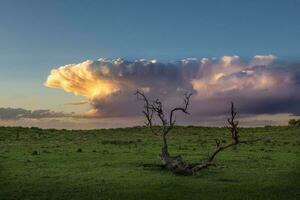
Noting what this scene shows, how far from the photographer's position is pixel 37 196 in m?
27.3

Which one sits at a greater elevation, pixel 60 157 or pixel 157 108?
pixel 157 108

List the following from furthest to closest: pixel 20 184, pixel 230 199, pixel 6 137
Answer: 1. pixel 6 137
2. pixel 20 184
3. pixel 230 199

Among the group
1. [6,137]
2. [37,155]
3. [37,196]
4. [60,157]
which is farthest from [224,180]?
[6,137]

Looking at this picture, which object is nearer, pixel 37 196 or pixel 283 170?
pixel 37 196

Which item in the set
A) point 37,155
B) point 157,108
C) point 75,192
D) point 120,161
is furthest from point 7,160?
point 75,192

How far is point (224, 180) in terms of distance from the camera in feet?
108

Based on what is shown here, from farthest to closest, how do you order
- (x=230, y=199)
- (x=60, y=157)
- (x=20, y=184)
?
(x=60, y=157) < (x=20, y=184) < (x=230, y=199)

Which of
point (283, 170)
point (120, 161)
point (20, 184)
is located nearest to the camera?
point (20, 184)

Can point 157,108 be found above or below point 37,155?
above

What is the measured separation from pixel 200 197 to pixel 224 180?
571 cm

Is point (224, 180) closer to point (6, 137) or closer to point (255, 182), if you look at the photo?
point (255, 182)

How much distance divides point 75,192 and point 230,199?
8.25 meters

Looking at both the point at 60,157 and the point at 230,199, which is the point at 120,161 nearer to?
the point at 60,157

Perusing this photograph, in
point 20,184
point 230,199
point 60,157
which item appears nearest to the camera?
point 230,199
